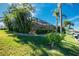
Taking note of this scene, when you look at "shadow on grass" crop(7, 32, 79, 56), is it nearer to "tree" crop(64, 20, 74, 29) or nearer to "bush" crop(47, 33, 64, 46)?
"bush" crop(47, 33, 64, 46)

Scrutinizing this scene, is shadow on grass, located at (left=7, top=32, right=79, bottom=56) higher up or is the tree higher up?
the tree

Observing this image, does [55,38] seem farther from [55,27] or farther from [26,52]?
[26,52]

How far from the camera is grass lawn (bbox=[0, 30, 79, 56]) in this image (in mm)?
2225

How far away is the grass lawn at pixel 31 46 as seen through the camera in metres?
2.22

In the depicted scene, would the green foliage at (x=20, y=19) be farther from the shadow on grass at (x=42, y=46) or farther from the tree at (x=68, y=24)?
the tree at (x=68, y=24)

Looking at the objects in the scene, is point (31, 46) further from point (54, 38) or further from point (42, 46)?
point (54, 38)

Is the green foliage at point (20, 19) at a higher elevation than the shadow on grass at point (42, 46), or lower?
higher

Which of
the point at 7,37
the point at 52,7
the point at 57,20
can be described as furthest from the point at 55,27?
the point at 7,37

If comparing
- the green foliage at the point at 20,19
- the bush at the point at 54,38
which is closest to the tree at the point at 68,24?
the bush at the point at 54,38

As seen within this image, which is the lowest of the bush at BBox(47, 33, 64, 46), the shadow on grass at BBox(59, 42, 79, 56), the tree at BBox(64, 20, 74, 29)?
the shadow on grass at BBox(59, 42, 79, 56)

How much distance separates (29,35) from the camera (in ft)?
7.52

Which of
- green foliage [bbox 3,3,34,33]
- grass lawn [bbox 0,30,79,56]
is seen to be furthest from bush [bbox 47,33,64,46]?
green foliage [bbox 3,3,34,33]

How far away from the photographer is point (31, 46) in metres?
2.25

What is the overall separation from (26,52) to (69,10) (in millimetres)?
645
